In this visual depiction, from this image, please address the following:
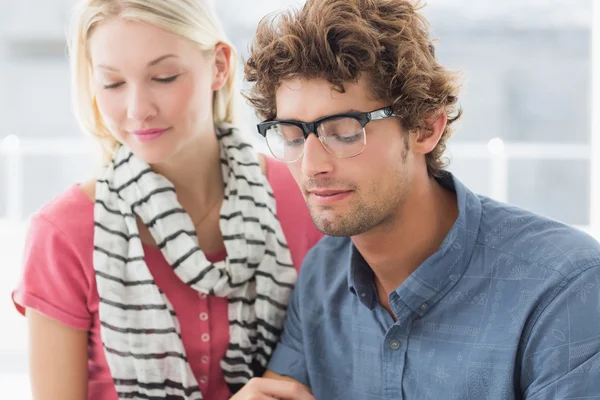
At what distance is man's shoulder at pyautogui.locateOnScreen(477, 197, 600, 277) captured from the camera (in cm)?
150

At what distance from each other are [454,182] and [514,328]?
388mm

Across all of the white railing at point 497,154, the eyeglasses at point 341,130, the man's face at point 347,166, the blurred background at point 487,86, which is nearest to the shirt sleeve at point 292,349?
the man's face at point 347,166

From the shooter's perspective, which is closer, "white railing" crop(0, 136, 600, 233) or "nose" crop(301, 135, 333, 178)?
"nose" crop(301, 135, 333, 178)

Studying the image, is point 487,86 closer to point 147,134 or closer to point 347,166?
point 147,134

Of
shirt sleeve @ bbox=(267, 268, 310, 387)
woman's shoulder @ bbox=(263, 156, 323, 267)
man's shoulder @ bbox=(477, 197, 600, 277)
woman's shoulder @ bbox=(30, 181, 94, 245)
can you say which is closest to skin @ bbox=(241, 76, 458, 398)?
man's shoulder @ bbox=(477, 197, 600, 277)

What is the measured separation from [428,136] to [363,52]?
25 centimetres

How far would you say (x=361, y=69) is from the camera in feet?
5.20

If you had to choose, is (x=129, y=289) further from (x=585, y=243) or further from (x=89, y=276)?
(x=585, y=243)

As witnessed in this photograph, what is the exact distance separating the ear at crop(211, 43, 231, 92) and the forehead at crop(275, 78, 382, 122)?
41 cm

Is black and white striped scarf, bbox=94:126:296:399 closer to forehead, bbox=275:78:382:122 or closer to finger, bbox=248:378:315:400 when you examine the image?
finger, bbox=248:378:315:400

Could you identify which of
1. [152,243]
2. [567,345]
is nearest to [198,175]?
[152,243]

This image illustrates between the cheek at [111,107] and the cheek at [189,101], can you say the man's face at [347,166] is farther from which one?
the cheek at [111,107]

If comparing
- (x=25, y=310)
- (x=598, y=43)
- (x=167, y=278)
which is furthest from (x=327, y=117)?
(x=598, y=43)

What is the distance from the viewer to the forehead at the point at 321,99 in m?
1.57
